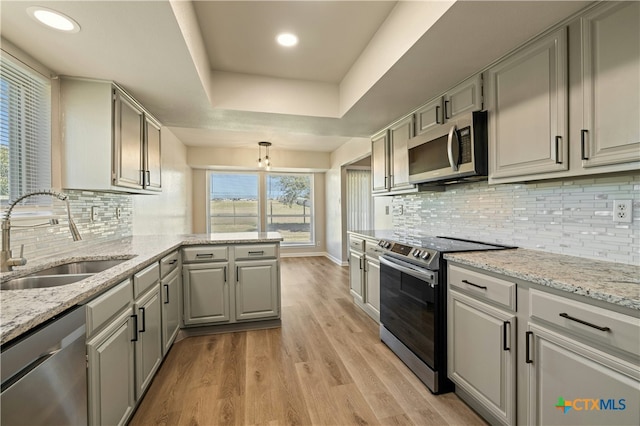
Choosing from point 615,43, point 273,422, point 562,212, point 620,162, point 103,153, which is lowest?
point 273,422

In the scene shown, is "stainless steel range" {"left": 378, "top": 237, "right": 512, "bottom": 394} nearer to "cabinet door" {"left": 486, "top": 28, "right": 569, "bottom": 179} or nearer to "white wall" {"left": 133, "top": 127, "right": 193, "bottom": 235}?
"cabinet door" {"left": 486, "top": 28, "right": 569, "bottom": 179}

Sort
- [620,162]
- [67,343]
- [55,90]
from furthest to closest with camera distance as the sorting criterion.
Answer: [55,90]
[620,162]
[67,343]

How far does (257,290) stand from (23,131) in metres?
2.06

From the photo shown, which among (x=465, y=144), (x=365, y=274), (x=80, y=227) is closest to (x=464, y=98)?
(x=465, y=144)

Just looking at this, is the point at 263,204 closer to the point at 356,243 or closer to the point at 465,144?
the point at 356,243

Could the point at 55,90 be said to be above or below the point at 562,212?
above

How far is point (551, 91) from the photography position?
152 cm

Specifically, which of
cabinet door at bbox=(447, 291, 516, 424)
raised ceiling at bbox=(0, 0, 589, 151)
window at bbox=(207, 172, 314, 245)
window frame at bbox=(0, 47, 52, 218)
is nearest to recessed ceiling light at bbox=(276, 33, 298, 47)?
raised ceiling at bbox=(0, 0, 589, 151)

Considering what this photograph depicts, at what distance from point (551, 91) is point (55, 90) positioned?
317 centimetres

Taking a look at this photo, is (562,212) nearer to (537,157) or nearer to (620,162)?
(537,157)

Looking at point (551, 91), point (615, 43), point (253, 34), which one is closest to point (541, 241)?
point (551, 91)

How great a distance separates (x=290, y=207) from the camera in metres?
6.84

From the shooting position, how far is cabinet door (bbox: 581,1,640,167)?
121 centimetres

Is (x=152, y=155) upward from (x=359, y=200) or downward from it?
upward
